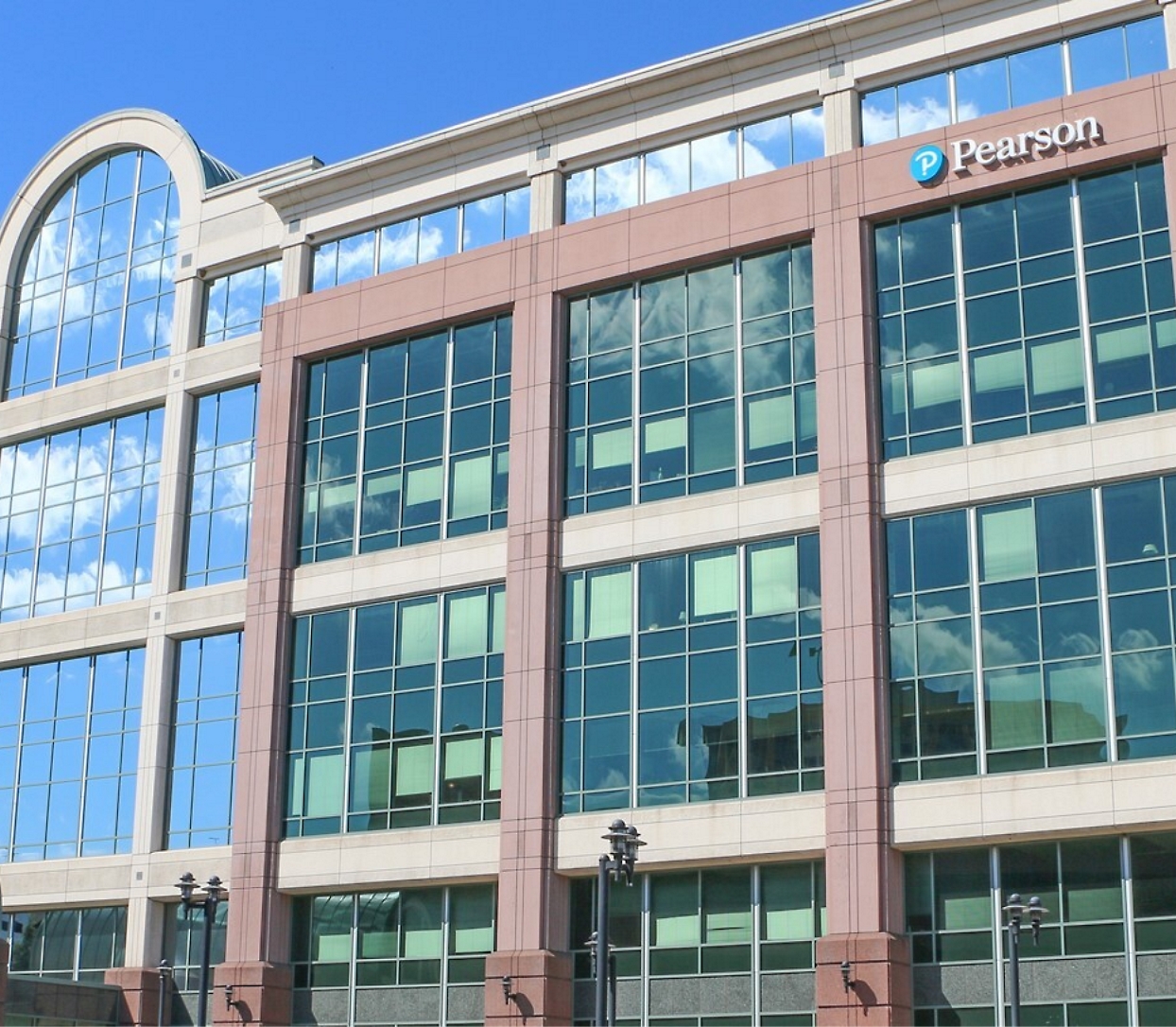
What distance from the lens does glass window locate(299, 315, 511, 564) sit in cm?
4644

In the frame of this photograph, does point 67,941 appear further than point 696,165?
Yes

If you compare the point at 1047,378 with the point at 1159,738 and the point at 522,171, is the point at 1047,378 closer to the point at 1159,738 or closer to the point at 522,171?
the point at 1159,738

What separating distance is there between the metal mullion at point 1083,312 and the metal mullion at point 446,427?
14634 mm

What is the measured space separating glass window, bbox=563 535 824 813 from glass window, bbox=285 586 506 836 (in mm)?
2268

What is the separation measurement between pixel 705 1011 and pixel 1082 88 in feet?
69.7

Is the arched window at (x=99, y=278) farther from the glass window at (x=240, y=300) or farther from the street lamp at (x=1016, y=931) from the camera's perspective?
the street lamp at (x=1016, y=931)

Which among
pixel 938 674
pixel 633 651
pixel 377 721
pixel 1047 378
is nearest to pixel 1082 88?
pixel 1047 378

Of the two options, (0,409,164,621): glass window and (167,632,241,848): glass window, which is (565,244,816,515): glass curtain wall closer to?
(167,632,241,848): glass window

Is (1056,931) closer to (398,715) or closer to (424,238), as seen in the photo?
(398,715)

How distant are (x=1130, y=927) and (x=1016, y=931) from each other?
308 centimetres

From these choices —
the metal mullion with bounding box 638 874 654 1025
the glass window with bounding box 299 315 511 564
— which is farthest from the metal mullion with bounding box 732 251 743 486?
the metal mullion with bounding box 638 874 654 1025

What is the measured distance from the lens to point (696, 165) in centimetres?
4550

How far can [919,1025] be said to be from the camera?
124 ft

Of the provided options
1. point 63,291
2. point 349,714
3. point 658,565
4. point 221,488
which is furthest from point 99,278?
point 658,565
